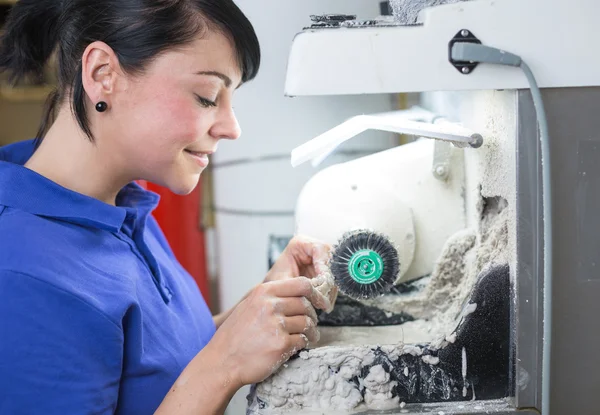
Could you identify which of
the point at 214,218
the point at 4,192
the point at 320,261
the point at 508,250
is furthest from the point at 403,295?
the point at 214,218

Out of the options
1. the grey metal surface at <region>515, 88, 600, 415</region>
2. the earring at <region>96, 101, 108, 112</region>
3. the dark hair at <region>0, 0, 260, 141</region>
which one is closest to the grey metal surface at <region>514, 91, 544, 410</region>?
the grey metal surface at <region>515, 88, 600, 415</region>

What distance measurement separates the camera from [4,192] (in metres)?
0.74

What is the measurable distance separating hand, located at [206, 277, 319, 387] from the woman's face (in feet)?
0.72

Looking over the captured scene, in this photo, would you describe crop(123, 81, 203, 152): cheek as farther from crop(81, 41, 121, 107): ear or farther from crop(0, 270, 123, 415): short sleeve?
crop(0, 270, 123, 415): short sleeve

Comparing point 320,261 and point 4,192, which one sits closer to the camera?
point 4,192

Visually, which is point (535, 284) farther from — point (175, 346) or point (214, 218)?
point (214, 218)

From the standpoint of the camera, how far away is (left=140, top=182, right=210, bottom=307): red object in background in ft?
6.17

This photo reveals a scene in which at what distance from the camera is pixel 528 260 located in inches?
26.2

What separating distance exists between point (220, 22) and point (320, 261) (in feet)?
1.22

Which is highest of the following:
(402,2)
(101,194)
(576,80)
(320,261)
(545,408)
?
(402,2)

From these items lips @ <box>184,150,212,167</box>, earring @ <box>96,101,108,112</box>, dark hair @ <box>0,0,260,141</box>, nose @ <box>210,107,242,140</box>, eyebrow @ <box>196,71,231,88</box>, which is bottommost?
lips @ <box>184,150,212,167</box>

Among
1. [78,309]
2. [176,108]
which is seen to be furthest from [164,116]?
[78,309]

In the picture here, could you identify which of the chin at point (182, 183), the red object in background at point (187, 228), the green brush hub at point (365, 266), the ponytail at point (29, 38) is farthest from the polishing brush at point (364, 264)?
the red object in background at point (187, 228)

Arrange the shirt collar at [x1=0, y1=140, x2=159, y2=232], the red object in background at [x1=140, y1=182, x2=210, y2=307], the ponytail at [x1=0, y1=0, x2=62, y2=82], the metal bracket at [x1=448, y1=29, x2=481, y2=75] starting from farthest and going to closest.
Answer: the red object in background at [x1=140, y1=182, x2=210, y2=307] → the ponytail at [x1=0, y1=0, x2=62, y2=82] → the shirt collar at [x1=0, y1=140, x2=159, y2=232] → the metal bracket at [x1=448, y1=29, x2=481, y2=75]
